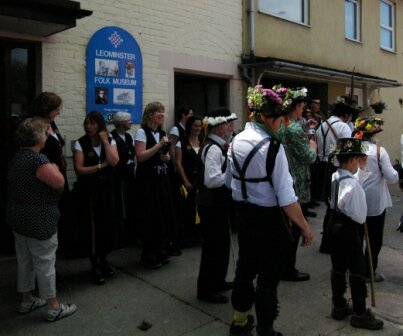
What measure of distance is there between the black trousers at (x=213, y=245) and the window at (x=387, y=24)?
35.7 ft

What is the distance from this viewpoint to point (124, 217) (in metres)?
5.52

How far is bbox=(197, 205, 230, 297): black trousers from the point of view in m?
4.05

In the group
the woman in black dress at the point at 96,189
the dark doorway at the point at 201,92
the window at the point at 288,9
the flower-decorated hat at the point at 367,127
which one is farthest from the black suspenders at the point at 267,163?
the window at the point at 288,9

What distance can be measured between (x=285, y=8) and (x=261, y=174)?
7395 mm

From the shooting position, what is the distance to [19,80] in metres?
5.79

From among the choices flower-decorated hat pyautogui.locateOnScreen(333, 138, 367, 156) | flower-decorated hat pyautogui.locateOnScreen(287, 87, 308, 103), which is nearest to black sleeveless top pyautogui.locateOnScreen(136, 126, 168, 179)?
flower-decorated hat pyautogui.locateOnScreen(287, 87, 308, 103)

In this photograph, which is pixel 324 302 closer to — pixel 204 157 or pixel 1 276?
pixel 204 157

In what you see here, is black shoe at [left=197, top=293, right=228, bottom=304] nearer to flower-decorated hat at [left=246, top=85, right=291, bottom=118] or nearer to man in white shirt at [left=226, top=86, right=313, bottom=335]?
man in white shirt at [left=226, top=86, right=313, bottom=335]

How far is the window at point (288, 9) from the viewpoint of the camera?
915 cm

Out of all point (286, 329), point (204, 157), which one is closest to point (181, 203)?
point (204, 157)

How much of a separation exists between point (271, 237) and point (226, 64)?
5.41 meters

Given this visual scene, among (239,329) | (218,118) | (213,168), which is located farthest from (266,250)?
(218,118)

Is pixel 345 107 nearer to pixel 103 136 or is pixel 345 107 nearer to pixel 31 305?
pixel 103 136

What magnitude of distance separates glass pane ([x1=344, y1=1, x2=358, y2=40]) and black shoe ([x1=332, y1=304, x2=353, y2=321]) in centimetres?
919
